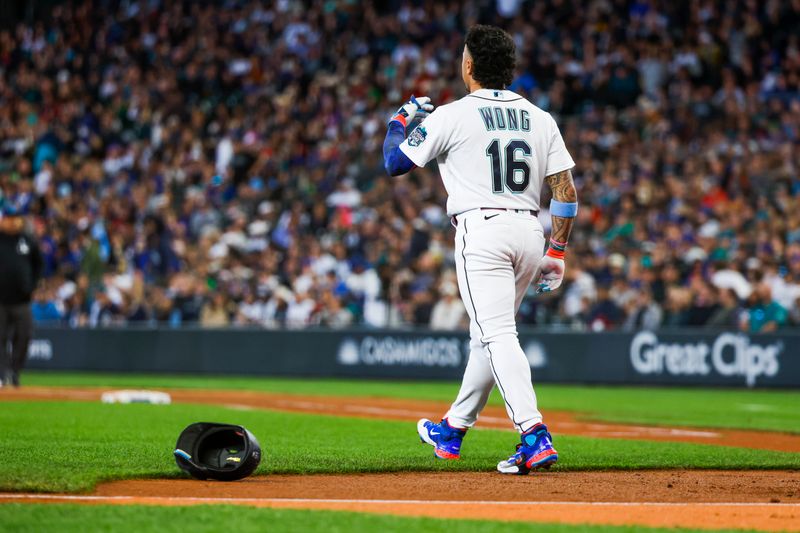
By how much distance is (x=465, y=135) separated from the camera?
6906 millimetres

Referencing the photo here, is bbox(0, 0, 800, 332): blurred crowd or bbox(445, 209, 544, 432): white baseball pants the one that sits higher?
bbox(0, 0, 800, 332): blurred crowd

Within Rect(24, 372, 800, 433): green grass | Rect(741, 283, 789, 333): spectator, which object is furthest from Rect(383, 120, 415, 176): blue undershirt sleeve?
Rect(741, 283, 789, 333): spectator

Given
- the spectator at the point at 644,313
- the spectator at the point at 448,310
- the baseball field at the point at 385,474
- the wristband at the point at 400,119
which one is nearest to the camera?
the baseball field at the point at 385,474

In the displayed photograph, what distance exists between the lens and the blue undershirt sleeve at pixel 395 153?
686cm

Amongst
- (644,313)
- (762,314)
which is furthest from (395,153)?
(644,313)

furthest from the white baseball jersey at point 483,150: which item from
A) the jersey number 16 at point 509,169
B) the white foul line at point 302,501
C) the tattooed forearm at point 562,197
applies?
the white foul line at point 302,501

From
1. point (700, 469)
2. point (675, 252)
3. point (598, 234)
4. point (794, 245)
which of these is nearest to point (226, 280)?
point (598, 234)

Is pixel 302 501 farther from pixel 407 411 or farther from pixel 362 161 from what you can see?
pixel 362 161

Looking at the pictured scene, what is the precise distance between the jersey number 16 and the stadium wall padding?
12.3m

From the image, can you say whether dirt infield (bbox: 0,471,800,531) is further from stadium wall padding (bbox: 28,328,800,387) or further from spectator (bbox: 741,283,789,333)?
stadium wall padding (bbox: 28,328,800,387)

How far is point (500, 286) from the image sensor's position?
6.85 m

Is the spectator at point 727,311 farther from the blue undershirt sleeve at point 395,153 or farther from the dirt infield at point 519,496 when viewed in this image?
the blue undershirt sleeve at point 395,153

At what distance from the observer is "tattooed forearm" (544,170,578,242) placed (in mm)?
6984

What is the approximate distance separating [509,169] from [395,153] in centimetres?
64
